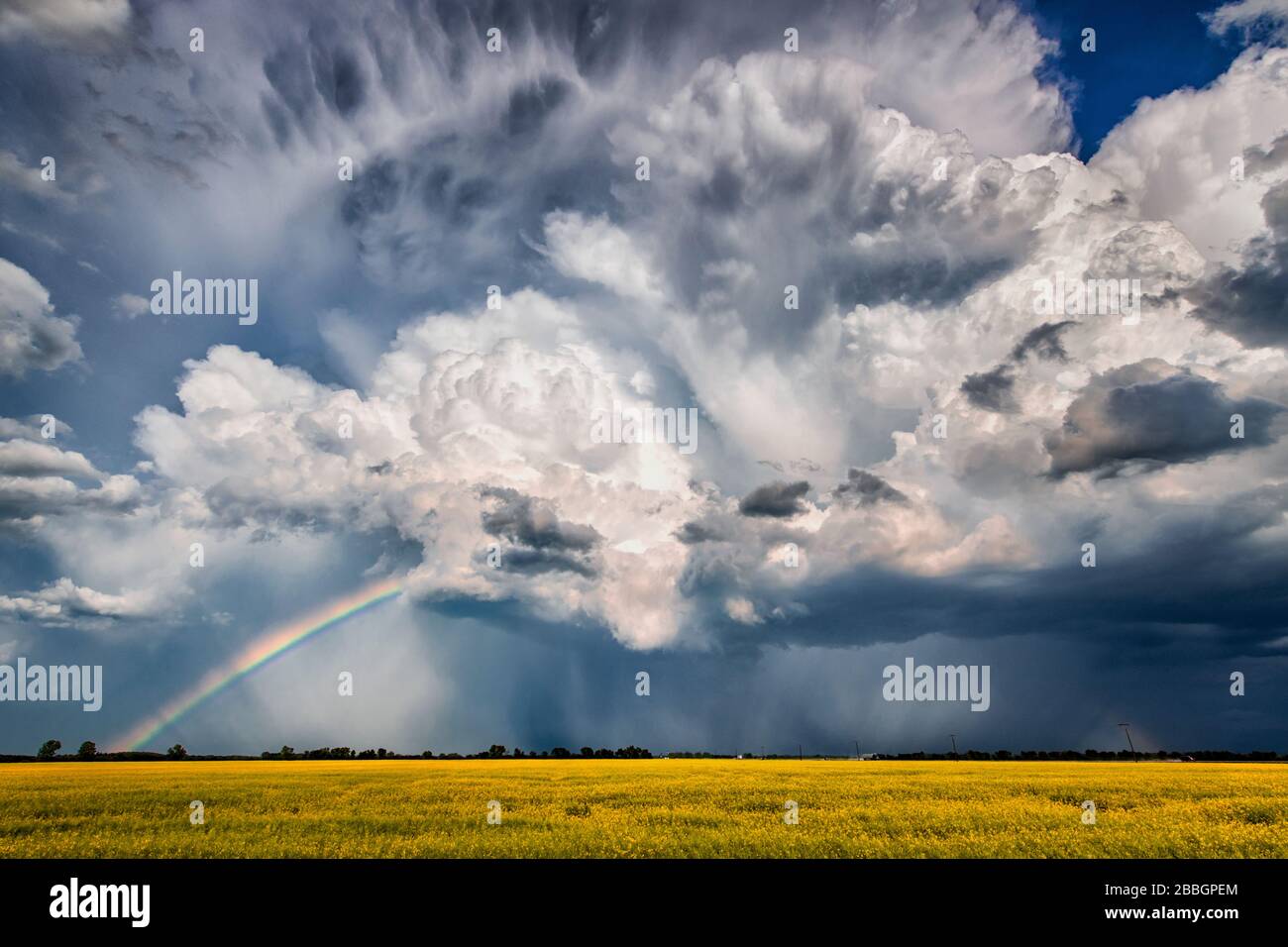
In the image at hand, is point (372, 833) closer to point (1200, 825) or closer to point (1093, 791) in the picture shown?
point (1200, 825)

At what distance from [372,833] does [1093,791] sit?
2977 centimetres

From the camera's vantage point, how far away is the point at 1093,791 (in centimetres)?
2866

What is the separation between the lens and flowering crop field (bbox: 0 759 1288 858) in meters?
17.8

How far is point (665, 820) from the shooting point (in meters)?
21.9

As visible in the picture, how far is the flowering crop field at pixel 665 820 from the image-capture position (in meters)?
17.8
